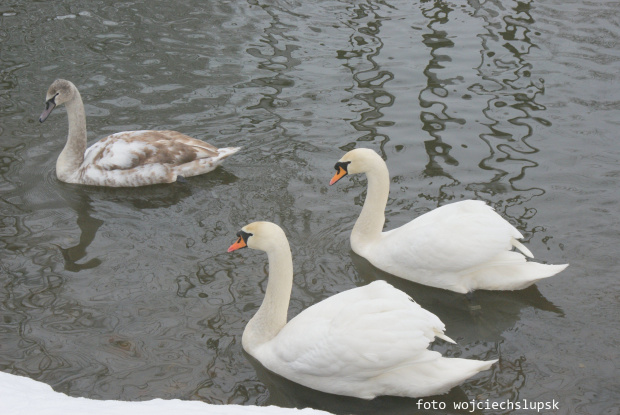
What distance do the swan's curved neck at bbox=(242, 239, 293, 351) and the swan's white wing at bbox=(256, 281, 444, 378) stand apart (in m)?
0.28

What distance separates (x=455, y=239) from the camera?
22.0 feet

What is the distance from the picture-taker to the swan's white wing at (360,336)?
547 centimetres

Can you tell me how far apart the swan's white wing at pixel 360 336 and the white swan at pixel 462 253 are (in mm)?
1137

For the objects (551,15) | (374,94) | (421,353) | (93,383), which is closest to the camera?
(421,353)

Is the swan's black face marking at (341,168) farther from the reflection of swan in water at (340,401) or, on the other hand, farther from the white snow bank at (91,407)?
the white snow bank at (91,407)

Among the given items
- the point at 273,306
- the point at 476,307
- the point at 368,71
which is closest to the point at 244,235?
the point at 273,306

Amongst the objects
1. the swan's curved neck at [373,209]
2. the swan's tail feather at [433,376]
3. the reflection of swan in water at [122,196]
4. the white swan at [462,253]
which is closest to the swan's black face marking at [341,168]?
the swan's curved neck at [373,209]

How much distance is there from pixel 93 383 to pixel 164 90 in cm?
549

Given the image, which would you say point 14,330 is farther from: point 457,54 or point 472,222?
point 457,54

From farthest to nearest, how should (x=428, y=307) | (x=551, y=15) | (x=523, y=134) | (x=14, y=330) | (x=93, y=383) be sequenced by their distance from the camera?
(x=551, y=15), (x=523, y=134), (x=428, y=307), (x=14, y=330), (x=93, y=383)

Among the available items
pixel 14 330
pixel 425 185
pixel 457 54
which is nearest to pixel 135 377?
pixel 14 330

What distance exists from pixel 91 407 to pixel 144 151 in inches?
194

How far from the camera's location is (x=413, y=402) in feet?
18.8

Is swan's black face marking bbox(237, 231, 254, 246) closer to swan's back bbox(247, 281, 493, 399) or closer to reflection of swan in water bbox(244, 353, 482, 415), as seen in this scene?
swan's back bbox(247, 281, 493, 399)
